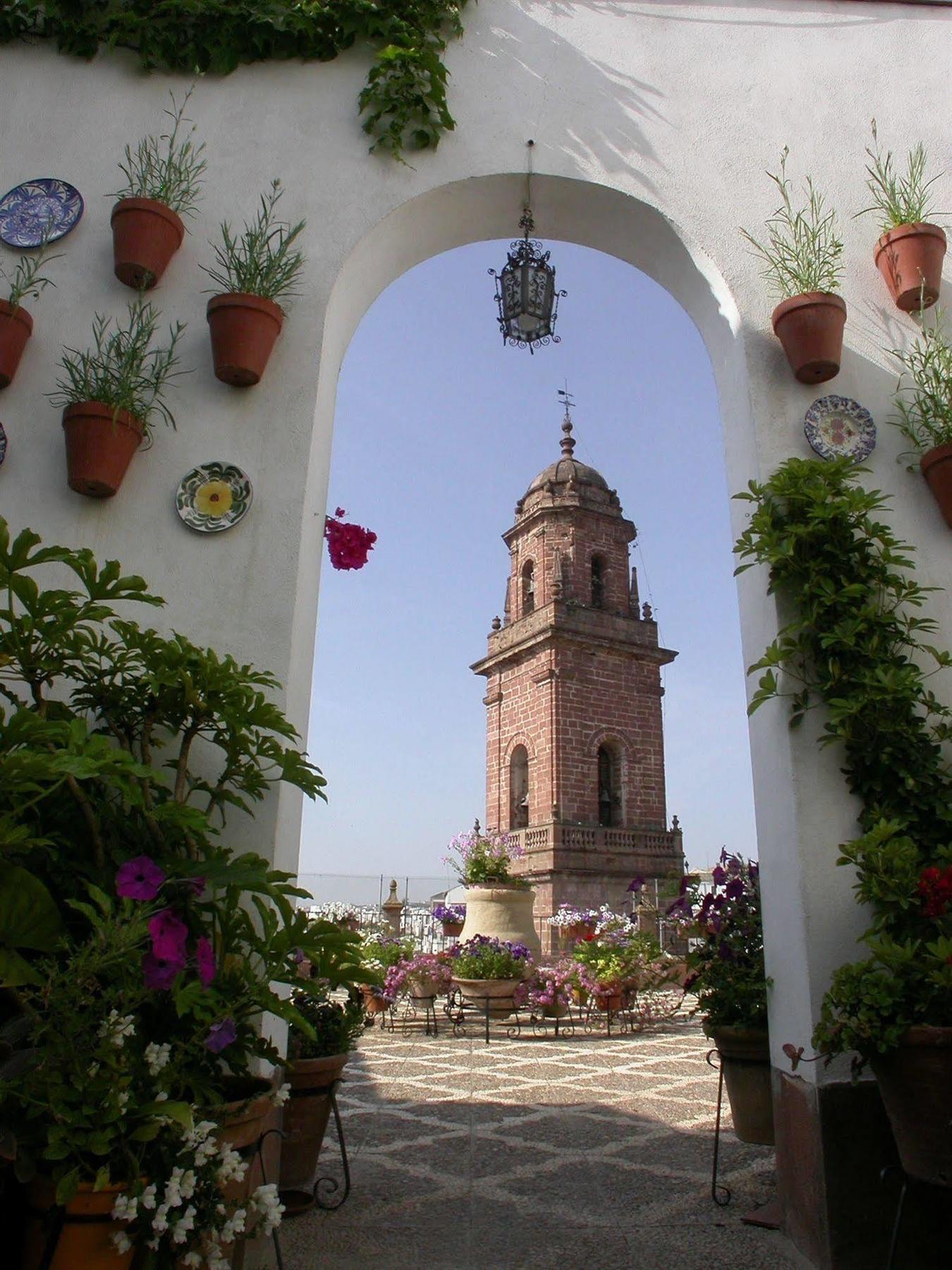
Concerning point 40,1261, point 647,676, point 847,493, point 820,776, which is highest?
point 647,676

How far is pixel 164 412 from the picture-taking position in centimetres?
307

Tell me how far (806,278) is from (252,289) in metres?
1.91

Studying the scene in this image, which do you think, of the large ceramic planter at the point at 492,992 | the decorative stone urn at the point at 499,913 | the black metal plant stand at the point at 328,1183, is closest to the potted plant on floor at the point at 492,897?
the decorative stone urn at the point at 499,913

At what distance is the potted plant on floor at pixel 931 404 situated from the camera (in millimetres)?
2996

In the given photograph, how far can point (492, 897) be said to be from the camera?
10.7m

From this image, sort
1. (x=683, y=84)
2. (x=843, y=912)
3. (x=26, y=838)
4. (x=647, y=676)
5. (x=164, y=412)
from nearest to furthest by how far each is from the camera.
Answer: (x=26, y=838), (x=843, y=912), (x=164, y=412), (x=683, y=84), (x=647, y=676)

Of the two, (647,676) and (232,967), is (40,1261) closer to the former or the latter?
(232,967)

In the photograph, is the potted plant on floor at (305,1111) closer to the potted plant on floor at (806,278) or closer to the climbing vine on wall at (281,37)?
the potted plant on floor at (806,278)

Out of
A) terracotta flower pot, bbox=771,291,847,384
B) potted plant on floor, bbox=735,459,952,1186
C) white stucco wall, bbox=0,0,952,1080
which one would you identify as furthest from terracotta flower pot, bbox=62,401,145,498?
terracotta flower pot, bbox=771,291,847,384

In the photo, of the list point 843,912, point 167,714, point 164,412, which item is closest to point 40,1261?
point 167,714

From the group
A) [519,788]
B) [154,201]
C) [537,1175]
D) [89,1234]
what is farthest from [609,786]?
[89,1234]

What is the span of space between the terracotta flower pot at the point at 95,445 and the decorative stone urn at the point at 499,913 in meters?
8.56

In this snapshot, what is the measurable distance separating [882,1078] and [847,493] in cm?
166

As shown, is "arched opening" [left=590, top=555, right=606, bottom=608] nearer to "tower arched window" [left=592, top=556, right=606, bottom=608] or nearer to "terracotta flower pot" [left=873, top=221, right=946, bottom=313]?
"tower arched window" [left=592, top=556, right=606, bottom=608]
